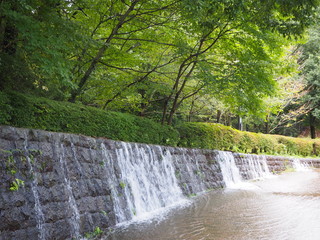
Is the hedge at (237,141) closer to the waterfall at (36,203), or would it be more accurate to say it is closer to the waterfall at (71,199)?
the waterfall at (71,199)

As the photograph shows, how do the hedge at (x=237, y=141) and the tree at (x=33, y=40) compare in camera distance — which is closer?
the tree at (x=33, y=40)

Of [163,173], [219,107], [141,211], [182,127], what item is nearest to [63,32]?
[141,211]

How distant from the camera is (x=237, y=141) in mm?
14461

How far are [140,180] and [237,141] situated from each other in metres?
9.23

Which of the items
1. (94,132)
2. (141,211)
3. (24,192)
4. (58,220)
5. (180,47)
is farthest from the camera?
(180,47)

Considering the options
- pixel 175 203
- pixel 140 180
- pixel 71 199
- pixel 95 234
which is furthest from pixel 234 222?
pixel 71 199

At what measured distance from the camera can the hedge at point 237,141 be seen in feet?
34.9

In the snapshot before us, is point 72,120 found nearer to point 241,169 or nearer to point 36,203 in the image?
point 36,203

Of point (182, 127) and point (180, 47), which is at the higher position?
point (180, 47)

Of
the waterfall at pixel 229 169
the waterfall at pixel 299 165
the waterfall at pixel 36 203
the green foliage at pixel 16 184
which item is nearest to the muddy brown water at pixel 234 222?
the waterfall at pixel 36 203

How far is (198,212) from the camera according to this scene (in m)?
6.07

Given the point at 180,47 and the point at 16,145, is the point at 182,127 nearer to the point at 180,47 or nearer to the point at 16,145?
the point at 180,47

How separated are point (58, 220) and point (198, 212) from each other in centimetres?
315

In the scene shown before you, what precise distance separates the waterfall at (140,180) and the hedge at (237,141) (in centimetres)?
270
